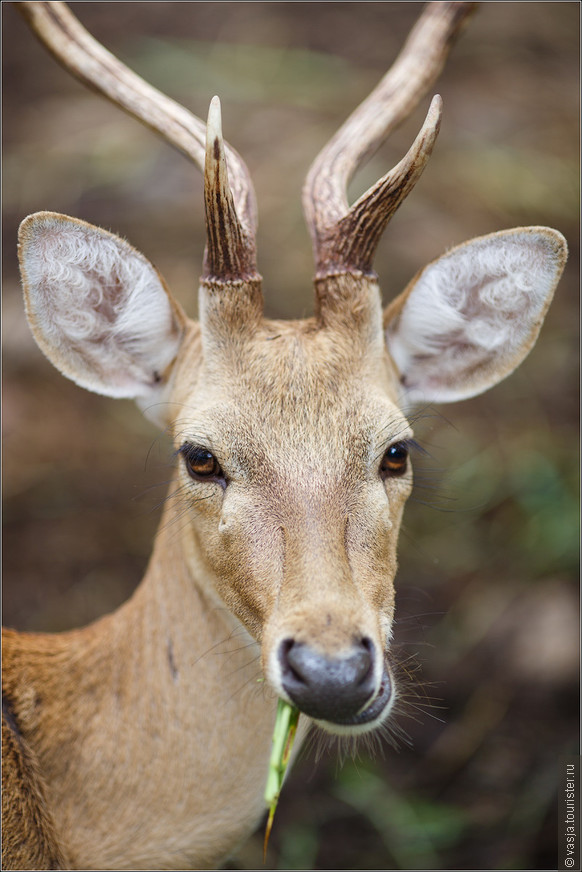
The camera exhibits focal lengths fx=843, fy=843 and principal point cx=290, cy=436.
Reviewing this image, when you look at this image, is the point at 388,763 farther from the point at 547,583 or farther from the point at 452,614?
the point at 547,583

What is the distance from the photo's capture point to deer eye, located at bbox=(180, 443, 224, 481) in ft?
9.29

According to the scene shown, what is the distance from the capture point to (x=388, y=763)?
4980 millimetres

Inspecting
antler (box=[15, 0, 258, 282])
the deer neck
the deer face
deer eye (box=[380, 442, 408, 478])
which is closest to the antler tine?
antler (box=[15, 0, 258, 282])

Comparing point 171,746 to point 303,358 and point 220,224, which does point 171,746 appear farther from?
point 220,224

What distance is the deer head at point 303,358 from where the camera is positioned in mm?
2432

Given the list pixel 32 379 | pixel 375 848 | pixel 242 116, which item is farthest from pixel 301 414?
pixel 242 116

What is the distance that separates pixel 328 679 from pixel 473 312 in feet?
5.71

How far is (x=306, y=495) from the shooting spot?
2.59 metres

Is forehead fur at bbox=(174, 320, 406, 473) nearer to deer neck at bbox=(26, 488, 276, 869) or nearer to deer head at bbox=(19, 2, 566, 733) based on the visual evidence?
deer head at bbox=(19, 2, 566, 733)

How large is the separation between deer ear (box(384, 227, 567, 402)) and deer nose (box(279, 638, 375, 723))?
1.48 m

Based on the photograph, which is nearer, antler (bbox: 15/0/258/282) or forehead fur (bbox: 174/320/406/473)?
forehead fur (bbox: 174/320/406/473)

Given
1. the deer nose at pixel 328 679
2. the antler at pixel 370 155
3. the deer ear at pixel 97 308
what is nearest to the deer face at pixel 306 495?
the deer nose at pixel 328 679

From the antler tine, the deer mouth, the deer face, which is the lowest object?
the deer mouth

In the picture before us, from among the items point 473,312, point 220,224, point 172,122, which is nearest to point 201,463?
point 220,224
